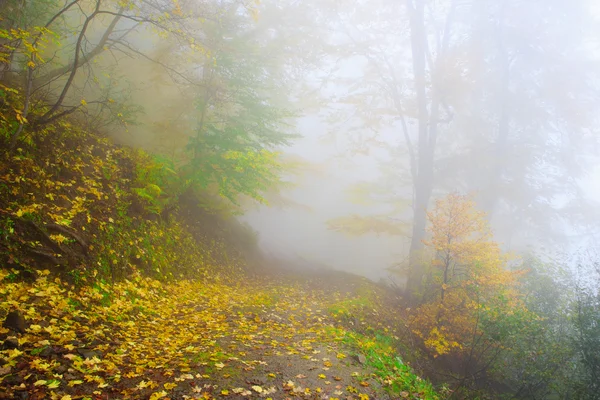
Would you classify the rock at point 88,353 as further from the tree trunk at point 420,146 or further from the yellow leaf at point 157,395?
the tree trunk at point 420,146

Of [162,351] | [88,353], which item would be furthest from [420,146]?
[88,353]

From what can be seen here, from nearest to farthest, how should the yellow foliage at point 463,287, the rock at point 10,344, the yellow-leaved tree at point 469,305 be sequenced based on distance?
1. the rock at point 10,344
2. the yellow-leaved tree at point 469,305
3. the yellow foliage at point 463,287

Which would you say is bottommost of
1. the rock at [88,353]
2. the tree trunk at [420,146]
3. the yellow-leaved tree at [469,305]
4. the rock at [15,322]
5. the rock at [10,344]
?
the rock at [88,353]

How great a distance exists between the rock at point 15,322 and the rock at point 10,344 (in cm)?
26

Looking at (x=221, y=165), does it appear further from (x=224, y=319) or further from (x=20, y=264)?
(x=20, y=264)

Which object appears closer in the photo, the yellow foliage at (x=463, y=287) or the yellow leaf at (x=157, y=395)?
the yellow leaf at (x=157, y=395)

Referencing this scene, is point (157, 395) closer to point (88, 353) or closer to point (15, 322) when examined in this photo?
point (88, 353)

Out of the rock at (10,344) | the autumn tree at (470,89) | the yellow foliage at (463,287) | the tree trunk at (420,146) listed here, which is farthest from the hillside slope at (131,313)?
the autumn tree at (470,89)

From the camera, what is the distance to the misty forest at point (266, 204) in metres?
4.52

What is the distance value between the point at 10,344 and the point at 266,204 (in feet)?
29.4

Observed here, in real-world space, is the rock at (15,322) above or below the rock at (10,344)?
above

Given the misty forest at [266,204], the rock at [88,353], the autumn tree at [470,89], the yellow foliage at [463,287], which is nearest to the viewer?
the rock at [88,353]

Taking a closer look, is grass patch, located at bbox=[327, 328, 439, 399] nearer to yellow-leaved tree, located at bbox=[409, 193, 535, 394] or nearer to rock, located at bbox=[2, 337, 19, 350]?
yellow-leaved tree, located at bbox=[409, 193, 535, 394]

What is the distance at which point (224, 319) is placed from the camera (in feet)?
21.0
